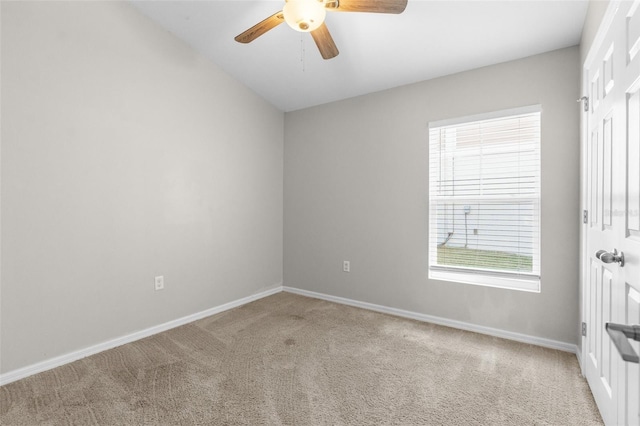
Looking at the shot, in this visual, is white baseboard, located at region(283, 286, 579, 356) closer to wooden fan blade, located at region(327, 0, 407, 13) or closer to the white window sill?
the white window sill

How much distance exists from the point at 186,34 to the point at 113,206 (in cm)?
166

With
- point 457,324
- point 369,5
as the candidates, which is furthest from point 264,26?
point 457,324

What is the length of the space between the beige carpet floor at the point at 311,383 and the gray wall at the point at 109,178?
351 millimetres

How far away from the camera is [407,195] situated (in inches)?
124

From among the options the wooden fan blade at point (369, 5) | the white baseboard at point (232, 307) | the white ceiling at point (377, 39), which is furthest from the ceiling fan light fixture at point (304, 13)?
the white baseboard at point (232, 307)

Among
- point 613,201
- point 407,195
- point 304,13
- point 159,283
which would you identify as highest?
point 304,13

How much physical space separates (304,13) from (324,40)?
38 cm

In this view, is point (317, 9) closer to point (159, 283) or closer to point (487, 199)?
point (487, 199)

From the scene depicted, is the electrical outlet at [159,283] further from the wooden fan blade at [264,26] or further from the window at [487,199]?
the window at [487,199]

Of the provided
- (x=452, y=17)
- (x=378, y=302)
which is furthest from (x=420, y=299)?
(x=452, y=17)

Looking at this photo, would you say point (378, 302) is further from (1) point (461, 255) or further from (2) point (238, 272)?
(2) point (238, 272)

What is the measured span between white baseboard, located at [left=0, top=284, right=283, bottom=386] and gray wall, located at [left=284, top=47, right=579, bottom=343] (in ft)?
3.30

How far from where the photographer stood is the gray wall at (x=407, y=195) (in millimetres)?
2436

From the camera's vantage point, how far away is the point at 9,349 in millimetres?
1990
